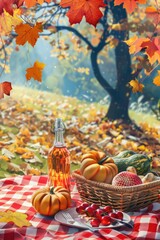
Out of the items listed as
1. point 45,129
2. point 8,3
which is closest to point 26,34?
point 8,3

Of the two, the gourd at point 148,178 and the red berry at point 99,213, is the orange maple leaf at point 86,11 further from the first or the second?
the gourd at point 148,178

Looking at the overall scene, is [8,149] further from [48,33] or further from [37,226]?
[37,226]

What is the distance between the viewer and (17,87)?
16.1 ft

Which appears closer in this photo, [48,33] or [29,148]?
[29,148]

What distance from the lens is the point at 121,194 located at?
1.86 meters

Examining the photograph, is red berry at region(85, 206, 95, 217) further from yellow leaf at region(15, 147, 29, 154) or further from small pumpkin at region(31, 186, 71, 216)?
yellow leaf at region(15, 147, 29, 154)

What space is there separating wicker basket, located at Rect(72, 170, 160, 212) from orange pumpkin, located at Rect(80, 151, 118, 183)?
3 cm

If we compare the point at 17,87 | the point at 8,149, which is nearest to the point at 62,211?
the point at 8,149

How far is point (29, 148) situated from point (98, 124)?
756 mm

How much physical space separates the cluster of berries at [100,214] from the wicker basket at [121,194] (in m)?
0.07

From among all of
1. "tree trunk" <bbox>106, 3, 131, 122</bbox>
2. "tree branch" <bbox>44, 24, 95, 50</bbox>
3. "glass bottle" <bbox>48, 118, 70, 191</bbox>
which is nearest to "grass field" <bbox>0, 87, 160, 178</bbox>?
"tree trunk" <bbox>106, 3, 131, 122</bbox>

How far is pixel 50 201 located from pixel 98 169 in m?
0.22

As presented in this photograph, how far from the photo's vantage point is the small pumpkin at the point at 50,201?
1.84 metres

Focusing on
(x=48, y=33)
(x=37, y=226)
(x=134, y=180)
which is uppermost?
(x=48, y=33)
